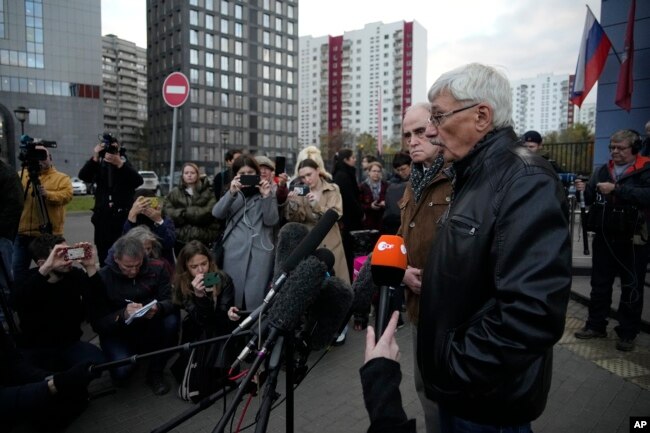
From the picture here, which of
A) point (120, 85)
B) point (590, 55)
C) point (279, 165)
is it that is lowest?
point (279, 165)

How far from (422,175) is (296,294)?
1.45 meters

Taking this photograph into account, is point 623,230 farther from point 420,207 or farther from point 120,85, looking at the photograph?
point 120,85

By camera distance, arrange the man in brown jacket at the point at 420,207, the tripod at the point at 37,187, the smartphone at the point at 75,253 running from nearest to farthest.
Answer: the man in brown jacket at the point at 420,207
the smartphone at the point at 75,253
the tripod at the point at 37,187

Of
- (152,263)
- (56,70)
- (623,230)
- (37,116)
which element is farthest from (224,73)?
(623,230)

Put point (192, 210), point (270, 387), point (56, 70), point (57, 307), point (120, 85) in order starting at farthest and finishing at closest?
point (120, 85) < point (56, 70) < point (192, 210) < point (57, 307) < point (270, 387)

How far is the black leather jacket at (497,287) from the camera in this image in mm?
1180

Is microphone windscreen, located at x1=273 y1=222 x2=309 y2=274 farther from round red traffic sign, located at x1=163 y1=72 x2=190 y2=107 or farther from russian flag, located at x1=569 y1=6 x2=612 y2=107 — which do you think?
russian flag, located at x1=569 y1=6 x2=612 y2=107

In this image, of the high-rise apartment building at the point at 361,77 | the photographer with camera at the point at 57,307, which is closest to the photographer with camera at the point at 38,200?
the photographer with camera at the point at 57,307

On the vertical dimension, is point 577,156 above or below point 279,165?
above

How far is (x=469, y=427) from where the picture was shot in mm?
1536

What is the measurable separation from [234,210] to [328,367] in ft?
5.79

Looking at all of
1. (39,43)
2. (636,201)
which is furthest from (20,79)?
(636,201)

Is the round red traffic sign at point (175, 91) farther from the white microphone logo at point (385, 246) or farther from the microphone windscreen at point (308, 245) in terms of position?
the white microphone logo at point (385, 246)

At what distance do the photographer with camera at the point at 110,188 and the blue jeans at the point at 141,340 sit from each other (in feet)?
6.39
